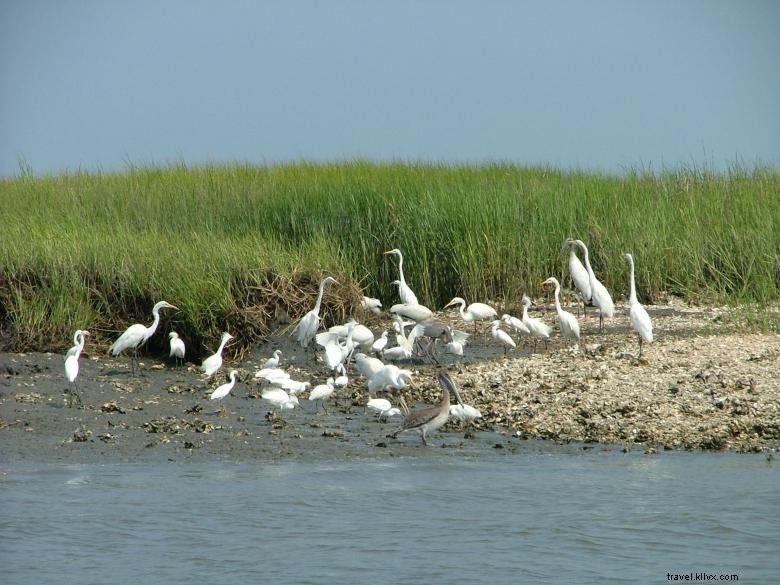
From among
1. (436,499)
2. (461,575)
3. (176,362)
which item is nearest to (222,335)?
(176,362)

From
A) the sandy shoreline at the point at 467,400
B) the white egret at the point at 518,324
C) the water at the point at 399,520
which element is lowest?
the water at the point at 399,520

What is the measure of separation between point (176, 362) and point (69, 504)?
558 centimetres

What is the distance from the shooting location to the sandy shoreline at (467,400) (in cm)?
957

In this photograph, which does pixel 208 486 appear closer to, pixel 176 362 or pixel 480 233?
pixel 176 362

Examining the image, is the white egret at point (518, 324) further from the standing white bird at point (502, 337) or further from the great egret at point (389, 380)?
the great egret at point (389, 380)

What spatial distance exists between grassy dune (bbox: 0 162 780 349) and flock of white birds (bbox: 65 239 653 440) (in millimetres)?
703

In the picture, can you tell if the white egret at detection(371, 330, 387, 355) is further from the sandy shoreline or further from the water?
the water

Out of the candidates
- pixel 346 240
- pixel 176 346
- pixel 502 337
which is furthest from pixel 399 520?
pixel 346 240

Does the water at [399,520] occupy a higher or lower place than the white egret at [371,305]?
lower

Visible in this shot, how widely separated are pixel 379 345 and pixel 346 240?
4360 mm

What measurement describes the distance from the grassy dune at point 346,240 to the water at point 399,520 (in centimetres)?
518

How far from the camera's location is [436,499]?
8281 millimetres

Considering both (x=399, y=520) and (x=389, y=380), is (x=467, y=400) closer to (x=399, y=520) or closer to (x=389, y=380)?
(x=389, y=380)

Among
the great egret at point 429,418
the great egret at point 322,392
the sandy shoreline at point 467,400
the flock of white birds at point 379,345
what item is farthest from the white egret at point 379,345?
the great egret at point 429,418
